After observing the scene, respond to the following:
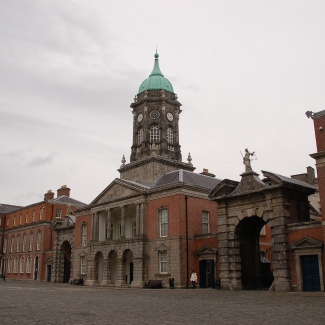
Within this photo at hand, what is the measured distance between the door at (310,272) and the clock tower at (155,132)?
78.1ft

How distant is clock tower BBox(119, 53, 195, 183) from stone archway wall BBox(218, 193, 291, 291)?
57.9 ft

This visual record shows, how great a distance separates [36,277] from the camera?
58.3 meters

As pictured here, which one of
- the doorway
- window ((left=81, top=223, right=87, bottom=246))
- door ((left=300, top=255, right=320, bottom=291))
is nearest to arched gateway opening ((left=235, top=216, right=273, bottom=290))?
the doorway

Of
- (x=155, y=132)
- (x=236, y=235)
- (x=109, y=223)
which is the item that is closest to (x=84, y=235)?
(x=109, y=223)

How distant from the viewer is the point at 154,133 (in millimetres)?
51750

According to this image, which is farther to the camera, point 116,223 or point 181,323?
point 116,223

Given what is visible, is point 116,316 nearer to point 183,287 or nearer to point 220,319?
point 220,319

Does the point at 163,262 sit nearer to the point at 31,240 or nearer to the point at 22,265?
the point at 31,240

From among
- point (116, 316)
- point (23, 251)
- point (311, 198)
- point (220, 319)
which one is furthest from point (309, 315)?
point (23, 251)

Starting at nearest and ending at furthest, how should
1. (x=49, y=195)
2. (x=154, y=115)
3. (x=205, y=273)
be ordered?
1. (x=205, y=273)
2. (x=154, y=115)
3. (x=49, y=195)

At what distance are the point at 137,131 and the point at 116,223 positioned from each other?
1281 cm

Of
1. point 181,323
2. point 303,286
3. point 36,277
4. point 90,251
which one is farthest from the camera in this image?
point 36,277

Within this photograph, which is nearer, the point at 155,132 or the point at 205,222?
the point at 205,222

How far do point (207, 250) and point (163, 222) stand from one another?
5.35m
